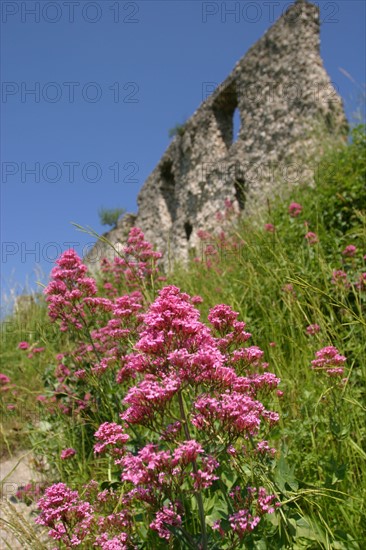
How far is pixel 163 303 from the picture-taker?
57.3 inches

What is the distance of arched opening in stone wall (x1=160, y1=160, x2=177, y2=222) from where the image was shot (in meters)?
15.1

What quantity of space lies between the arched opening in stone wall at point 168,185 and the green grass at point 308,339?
7.16 m

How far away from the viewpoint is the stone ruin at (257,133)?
868cm

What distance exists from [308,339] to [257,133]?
8.05 metres

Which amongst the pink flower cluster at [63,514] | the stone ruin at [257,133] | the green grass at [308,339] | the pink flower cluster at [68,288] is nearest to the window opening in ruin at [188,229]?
the stone ruin at [257,133]

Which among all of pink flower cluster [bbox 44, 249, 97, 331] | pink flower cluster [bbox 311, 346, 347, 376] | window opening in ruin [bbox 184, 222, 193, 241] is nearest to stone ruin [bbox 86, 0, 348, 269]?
window opening in ruin [bbox 184, 222, 193, 241]

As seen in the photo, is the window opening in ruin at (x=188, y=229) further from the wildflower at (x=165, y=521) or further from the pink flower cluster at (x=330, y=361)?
the wildflower at (x=165, y=521)

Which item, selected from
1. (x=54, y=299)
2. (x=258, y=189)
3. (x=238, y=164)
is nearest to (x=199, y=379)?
(x=54, y=299)

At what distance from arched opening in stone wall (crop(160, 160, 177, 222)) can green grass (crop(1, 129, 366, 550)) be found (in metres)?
7.16

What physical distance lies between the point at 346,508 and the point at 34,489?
2578mm

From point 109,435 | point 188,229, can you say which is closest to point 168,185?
point 188,229

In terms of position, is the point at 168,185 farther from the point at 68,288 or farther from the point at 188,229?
the point at 68,288

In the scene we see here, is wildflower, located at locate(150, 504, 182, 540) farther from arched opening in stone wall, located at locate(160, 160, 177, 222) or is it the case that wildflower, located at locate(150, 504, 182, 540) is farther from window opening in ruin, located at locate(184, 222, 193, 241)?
arched opening in stone wall, located at locate(160, 160, 177, 222)

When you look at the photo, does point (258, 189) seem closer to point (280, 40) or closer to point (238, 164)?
point (238, 164)
